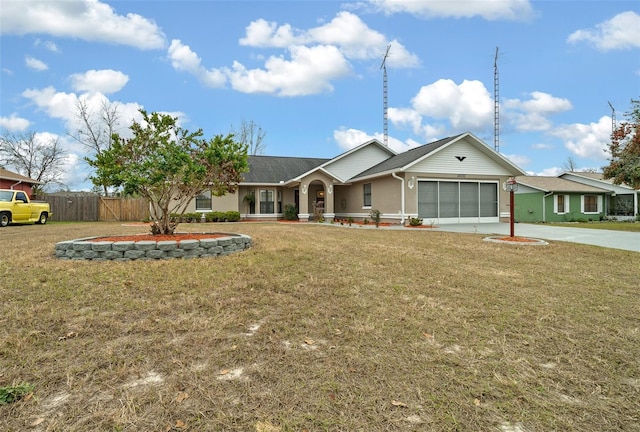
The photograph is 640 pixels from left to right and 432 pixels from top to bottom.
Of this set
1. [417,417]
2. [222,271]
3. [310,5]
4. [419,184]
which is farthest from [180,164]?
[419,184]

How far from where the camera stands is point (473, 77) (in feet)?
70.5

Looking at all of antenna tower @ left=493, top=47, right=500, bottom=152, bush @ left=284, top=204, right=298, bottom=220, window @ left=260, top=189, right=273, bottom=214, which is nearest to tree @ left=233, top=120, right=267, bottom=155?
window @ left=260, top=189, right=273, bottom=214

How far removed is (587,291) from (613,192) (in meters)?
28.8

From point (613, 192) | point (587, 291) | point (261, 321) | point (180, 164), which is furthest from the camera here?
point (613, 192)

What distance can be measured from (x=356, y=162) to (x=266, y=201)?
644cm

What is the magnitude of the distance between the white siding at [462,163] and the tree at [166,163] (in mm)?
11218

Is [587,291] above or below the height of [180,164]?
below

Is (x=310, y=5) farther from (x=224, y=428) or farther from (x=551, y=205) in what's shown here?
(x=551, y=205)

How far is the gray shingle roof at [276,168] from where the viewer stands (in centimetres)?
2169

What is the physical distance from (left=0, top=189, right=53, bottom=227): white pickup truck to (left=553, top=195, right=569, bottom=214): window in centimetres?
3217

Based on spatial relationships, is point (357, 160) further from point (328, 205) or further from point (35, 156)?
point (35, 156)

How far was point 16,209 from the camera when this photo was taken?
50.8ft

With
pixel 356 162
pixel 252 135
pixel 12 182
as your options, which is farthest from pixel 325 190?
pixel 252 135

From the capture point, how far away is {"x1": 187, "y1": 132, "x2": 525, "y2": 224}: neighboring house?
16.9 m
